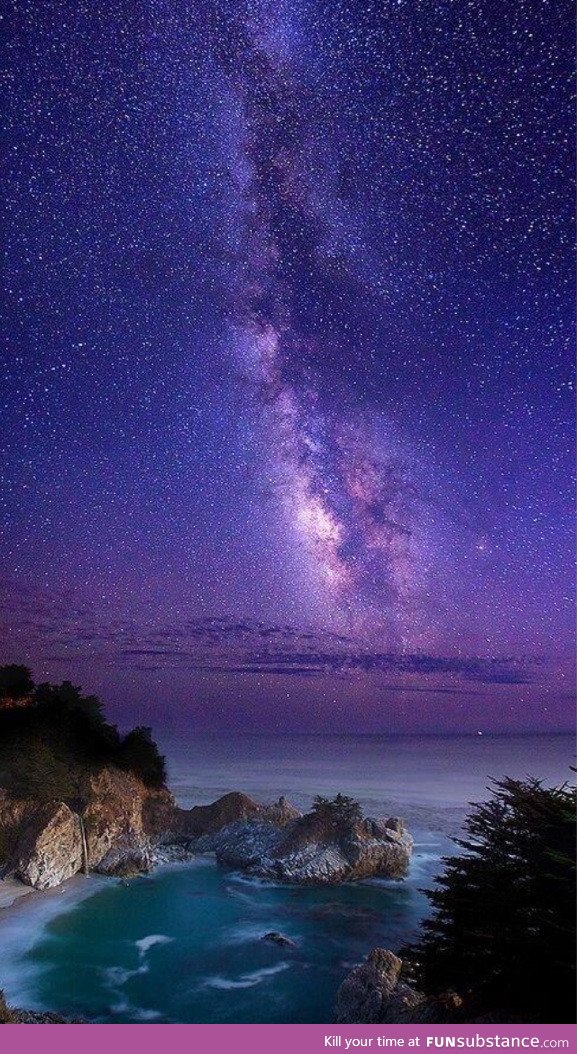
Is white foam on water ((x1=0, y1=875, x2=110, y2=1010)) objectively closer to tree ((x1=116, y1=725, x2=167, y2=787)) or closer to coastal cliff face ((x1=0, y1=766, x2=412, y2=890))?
coastal cliff face ((x1=0, y1=766, x2=412, y2=890))

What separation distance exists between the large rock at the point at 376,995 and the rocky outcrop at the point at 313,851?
323 inches

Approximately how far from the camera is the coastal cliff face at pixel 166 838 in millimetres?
15070

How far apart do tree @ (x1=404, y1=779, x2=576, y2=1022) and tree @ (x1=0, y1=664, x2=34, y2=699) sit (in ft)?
56.0

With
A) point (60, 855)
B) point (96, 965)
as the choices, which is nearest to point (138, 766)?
point (60, 855)

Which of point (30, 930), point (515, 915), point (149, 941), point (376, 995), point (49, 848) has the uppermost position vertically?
point (515, 915)

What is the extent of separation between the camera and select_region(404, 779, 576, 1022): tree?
495 centimetres

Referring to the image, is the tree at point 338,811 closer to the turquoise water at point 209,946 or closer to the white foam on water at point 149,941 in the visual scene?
the turquoise water at point 209,946

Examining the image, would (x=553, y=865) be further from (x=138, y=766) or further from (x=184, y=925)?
(x=138, y=766)

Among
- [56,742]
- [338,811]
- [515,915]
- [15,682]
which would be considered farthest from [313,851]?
[515,915]

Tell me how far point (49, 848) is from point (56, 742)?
4461 mm

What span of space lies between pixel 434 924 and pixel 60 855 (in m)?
12.7

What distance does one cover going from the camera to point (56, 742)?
61.5 feet
